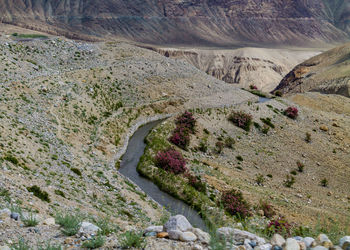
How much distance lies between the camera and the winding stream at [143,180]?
2269 centimetres

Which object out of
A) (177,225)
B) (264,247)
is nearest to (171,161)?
(177,225)

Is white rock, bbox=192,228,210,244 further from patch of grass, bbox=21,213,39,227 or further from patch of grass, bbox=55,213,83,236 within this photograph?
patch of grass, bbox=21,213,39,227

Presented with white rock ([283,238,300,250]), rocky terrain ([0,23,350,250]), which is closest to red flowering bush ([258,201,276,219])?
rocky terrain ([0,23,350,250])

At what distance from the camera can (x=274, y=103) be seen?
51.6m

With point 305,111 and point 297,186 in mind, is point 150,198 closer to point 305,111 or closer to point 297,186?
point 297,186

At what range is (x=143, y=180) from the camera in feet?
91.8

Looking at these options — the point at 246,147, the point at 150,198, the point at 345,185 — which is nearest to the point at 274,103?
the point at 246,147

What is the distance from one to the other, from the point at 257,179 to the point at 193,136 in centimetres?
867

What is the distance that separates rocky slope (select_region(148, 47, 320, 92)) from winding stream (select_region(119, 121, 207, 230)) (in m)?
128

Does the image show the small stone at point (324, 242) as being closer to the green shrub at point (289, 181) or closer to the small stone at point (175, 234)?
the small stone at point (175, 234)

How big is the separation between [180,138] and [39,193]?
67.5 ft

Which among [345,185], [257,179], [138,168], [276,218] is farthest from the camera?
[345,185]

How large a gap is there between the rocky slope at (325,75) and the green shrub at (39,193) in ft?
244

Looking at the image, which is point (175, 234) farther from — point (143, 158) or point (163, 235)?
point (143, 158)
